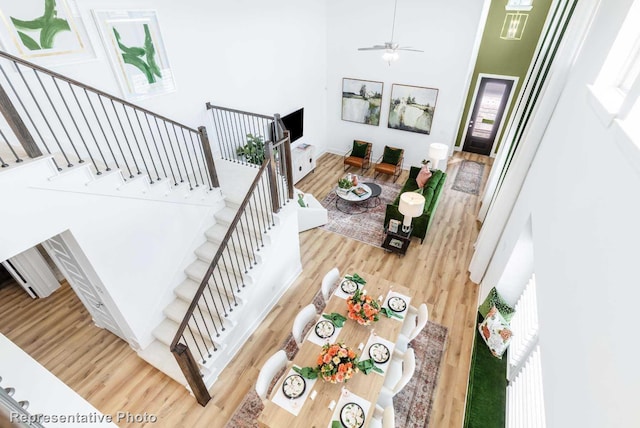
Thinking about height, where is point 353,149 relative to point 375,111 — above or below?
below

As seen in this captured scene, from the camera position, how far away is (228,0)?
5215 mm

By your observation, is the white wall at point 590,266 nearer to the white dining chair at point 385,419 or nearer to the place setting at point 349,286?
the white dining chair at point 385,419

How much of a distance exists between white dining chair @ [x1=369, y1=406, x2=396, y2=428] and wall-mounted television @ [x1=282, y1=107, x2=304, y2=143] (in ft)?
20.0

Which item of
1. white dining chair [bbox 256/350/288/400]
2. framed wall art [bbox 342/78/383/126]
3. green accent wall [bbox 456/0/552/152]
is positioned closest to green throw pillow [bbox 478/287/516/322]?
white dining chair [bbox 256/350/288/400]

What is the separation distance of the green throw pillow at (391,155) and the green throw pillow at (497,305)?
4.85m

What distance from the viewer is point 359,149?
877 centimetres

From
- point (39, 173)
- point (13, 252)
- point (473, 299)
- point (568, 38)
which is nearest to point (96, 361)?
point (13, 252)

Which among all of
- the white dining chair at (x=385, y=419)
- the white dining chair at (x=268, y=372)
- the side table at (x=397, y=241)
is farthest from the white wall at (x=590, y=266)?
the side table at (x=397, y=241)

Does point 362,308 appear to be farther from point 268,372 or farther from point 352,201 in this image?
point 352,201

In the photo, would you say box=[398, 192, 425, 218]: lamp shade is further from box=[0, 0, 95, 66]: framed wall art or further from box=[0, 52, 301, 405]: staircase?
box=[0, 0, 95, 66]: framed wall art

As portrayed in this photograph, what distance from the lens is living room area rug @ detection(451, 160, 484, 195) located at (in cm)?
817

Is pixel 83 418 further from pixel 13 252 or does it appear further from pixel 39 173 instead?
pixel 39 173

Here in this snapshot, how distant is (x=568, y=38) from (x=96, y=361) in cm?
717

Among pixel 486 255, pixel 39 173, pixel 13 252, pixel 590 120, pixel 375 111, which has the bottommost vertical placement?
pixel 486 255
